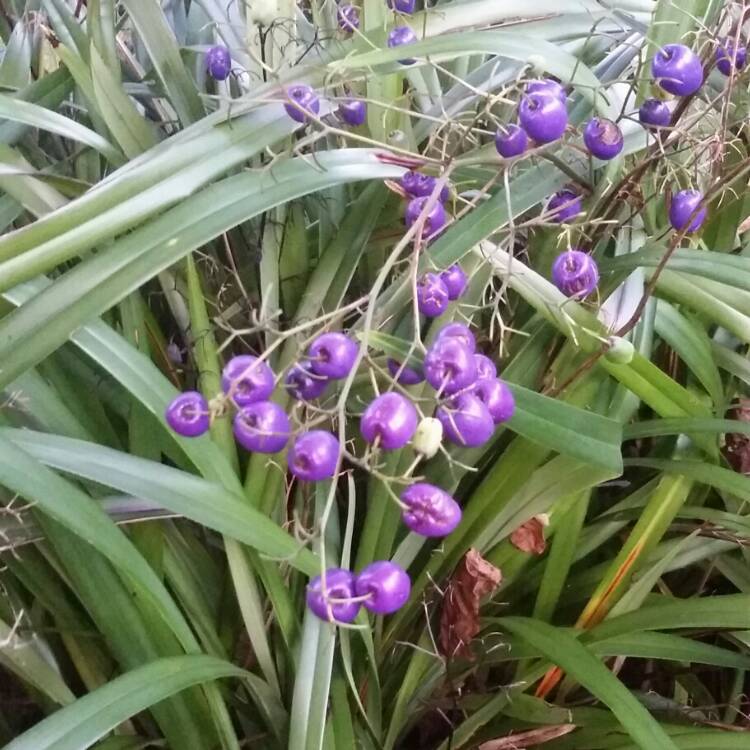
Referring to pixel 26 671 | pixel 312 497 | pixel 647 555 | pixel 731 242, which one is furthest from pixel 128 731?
pixel 731 242

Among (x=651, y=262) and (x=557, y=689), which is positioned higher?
(x=651, y=262)

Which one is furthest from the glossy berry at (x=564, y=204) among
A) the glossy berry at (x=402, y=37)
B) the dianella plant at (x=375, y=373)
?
the glossy berry at (x=402, y=37)

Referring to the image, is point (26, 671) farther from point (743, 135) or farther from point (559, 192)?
point (743, 135)

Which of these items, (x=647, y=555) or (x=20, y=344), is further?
(x=647, y=555)

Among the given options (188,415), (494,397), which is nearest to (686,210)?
(494,397)

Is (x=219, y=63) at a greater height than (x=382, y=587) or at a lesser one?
greater

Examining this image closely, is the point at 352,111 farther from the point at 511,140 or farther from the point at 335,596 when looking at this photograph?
the point at 335,596
